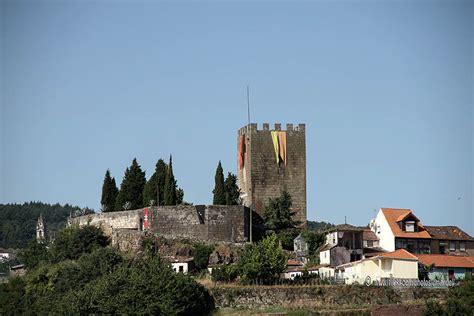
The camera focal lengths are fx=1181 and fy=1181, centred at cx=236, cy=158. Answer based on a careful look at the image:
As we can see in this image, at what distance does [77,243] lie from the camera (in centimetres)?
6700

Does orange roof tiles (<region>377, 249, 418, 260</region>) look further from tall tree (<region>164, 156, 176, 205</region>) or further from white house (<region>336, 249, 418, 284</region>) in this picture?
tall tree (<region>164, 156, 176, 205</region>)

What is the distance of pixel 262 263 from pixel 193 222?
8674 mm

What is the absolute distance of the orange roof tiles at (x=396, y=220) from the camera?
6538cm

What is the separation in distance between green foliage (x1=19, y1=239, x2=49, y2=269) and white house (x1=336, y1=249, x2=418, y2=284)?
62.5 ft

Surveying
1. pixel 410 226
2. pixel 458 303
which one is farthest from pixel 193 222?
pixel 458 303

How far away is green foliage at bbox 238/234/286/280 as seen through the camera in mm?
59156

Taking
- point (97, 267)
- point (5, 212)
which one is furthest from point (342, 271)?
point (5, 212)

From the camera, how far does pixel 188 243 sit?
6569cm

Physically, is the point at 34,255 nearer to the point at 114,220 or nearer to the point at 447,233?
the point at 114,220

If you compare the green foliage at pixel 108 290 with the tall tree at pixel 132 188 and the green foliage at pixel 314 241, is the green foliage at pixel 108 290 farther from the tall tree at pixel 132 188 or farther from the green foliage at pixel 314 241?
the green foliage at pixel 314 241

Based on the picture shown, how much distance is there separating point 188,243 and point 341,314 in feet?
43.7

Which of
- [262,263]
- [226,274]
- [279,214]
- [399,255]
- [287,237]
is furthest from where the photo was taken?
[279,214]

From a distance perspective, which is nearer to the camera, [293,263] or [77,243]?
[293,263]

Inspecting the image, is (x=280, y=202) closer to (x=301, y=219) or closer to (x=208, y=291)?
(x=301, y=219)
